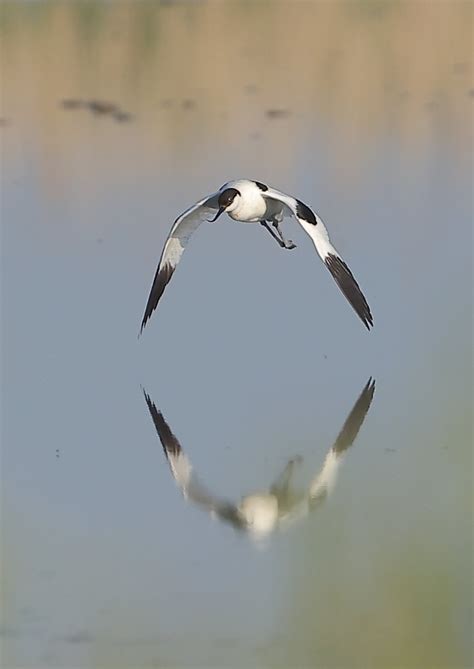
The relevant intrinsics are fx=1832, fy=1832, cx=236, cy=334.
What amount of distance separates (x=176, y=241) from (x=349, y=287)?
1261mm

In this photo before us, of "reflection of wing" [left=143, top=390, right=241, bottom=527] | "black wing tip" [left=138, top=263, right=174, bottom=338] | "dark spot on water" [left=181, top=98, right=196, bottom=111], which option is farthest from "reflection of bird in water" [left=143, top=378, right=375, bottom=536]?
"dark spot on water" [left=181, top=98, right=196, bottom=111]

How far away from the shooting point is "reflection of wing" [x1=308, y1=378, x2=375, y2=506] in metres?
6.24

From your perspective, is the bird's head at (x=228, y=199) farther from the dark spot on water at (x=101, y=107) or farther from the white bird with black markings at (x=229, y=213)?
the dark spot on water at (x=101, y=107)

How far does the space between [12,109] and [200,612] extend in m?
8.59

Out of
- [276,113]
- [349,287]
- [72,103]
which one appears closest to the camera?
[349,287]

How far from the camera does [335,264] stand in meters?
7.52

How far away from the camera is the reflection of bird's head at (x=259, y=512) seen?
5.89 meters

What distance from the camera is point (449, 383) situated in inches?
289

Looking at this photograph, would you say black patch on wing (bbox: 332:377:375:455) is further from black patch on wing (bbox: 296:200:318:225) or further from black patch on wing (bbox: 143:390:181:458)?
black patch on wing (bbox: 296:200:318:225)

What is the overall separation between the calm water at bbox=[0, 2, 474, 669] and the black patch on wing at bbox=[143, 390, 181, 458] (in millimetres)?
43

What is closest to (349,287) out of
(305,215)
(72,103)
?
(305,215)

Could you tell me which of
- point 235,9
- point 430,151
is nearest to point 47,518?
point 430,151

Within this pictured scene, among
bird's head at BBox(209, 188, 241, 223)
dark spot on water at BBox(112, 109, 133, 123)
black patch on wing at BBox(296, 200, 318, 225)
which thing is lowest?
dark spot on water at BBox(112, 109, 133, 123)

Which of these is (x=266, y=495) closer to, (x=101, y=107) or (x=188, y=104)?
(x=188, y=104)
